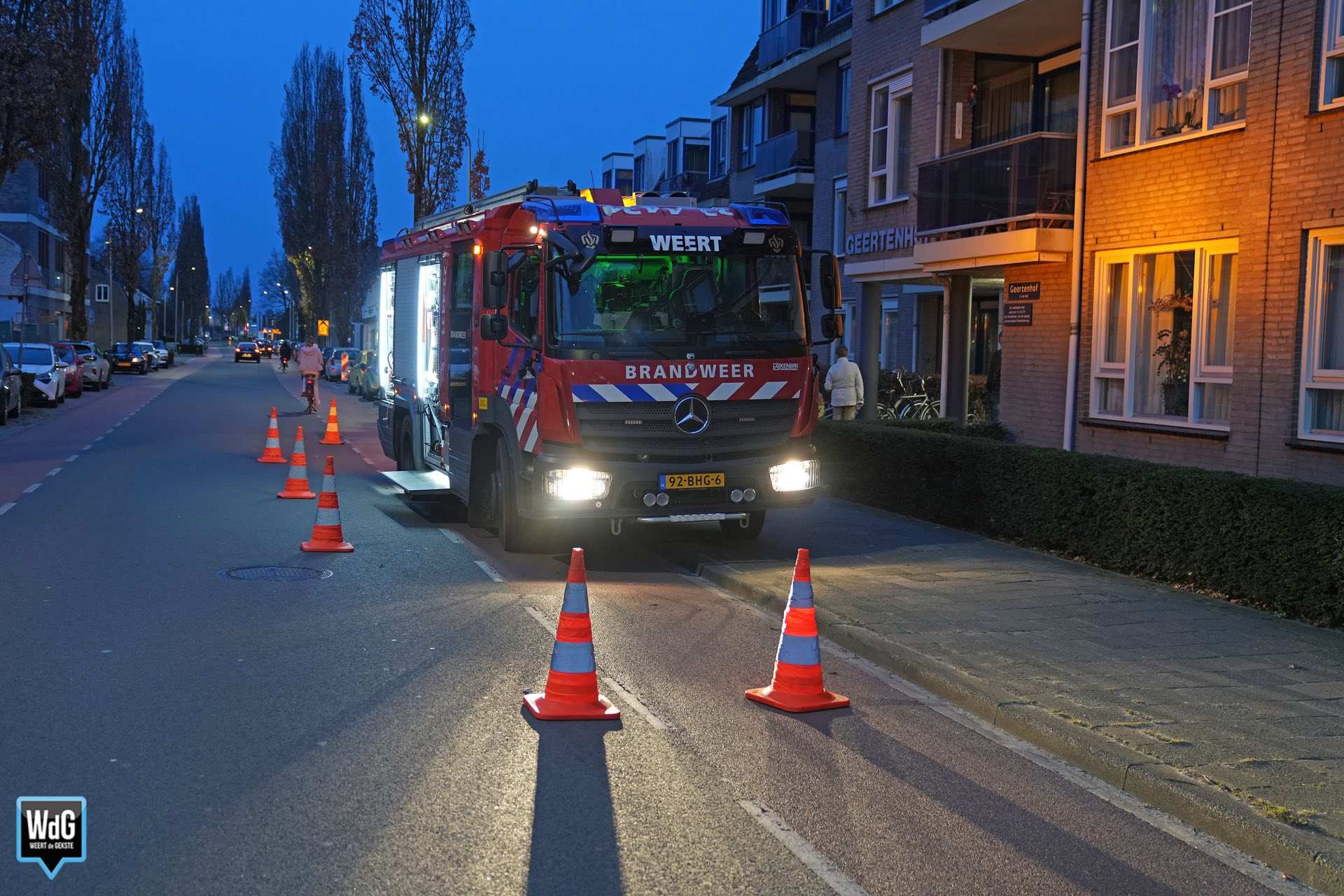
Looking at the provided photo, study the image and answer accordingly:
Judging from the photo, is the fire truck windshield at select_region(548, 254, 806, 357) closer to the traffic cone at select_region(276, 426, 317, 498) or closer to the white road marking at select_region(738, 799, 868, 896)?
the traffic cone at select_region(276, 426, 317, 498)

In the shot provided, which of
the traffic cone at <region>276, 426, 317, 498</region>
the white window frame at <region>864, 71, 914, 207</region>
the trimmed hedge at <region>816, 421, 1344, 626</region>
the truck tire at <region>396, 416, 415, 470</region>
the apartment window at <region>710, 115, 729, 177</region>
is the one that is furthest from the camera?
the apartment window at <region>710, 115, 729, 177</region>

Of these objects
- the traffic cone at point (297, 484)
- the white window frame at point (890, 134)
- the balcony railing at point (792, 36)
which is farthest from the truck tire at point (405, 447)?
the balcony railing at point (792, 36)

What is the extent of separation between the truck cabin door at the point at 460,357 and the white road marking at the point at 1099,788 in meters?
5.69

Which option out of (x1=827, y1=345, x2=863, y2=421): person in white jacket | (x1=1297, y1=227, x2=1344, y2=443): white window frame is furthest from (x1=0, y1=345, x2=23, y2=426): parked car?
(x1=1297, y1=227, x2=1344, y2=443): white window frame

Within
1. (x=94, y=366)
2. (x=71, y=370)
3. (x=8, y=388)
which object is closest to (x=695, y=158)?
(x=94, y=366)

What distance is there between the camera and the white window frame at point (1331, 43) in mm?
12406

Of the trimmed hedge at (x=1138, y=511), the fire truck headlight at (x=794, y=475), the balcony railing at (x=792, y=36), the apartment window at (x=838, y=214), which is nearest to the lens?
the trimmed hedge at (x=1138, y=511)

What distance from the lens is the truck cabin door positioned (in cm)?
1329

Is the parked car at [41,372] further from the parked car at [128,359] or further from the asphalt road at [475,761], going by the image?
the parked car at [128,359]

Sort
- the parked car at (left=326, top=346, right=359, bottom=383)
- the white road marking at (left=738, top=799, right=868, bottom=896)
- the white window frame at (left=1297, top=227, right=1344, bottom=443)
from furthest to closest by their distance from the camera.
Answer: the parked car at (left=326, top=346, right=359, bottom=383) → the white window frame at (left=1297, top=227, right=1344, bottom=443) → the white road marking at (left=738, top=799, right=868, bottom=896)

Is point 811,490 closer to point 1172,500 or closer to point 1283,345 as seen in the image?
point 1172,500

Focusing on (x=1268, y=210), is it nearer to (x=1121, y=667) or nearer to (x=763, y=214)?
(x=763, y=214)

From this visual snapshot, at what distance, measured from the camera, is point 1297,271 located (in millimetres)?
12766

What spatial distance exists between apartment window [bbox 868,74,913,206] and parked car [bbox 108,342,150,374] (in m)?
54.2
